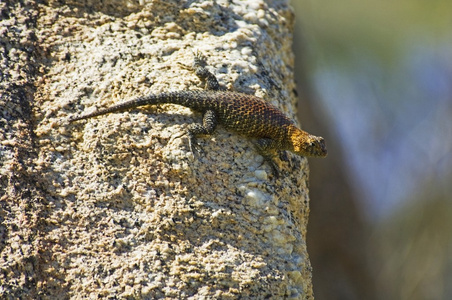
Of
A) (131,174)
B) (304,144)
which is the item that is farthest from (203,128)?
(304,144)

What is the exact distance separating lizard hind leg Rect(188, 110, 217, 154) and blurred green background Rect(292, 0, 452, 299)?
3.73 m

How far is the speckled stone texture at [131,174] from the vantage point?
8.93 ft

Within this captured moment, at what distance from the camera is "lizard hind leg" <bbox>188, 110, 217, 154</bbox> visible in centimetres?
311

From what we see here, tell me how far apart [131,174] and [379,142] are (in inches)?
255

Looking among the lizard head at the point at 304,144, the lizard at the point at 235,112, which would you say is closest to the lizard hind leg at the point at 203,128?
the lizard at the point at 235,112

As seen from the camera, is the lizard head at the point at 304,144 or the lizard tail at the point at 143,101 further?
the lizard head at the point at 304,144

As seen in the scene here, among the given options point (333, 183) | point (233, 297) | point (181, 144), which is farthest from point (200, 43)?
point (333, 183)

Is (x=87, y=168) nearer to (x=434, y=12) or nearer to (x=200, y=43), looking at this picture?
(x=200, y=43)

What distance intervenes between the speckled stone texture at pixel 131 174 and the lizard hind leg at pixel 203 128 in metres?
0.05

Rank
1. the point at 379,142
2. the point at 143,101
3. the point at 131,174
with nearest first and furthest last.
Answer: the point at 131,174, the point at 143,101, the point at 379,142

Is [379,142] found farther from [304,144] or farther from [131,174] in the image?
[131,174]

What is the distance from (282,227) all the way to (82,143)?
1.17 meters

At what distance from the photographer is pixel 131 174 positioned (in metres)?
2.97

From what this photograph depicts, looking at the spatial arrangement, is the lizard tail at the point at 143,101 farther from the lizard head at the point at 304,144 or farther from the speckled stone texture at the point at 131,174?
the lizard head at the point at 304,144
